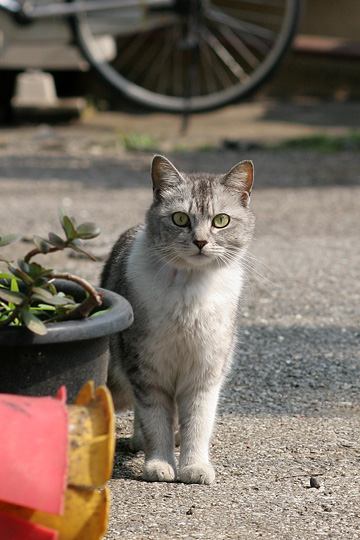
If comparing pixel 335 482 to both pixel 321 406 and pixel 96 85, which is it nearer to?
pixel 321 406

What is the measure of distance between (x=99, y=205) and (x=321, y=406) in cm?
319

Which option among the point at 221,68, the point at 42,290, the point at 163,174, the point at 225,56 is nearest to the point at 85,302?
the point at 42,290

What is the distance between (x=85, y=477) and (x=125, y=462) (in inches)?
35.6

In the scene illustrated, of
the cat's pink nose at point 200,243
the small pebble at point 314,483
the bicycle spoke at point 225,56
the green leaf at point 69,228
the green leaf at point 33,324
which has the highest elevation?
the green leaf at point 69,228

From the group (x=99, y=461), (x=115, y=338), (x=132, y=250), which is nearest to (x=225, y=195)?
(x=132, y=250)

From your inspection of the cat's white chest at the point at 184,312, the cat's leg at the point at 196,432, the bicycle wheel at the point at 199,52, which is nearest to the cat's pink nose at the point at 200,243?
the cat's white chest at the point at 184,312

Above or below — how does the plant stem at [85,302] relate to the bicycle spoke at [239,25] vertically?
above

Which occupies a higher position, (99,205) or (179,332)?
(179,332)

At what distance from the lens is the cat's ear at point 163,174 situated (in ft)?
10.0

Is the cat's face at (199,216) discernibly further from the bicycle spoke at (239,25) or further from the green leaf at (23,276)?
the bicycle spoke at (239,25)

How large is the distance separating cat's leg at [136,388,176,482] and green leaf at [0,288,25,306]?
739 mm

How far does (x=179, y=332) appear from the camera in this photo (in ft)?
9.59

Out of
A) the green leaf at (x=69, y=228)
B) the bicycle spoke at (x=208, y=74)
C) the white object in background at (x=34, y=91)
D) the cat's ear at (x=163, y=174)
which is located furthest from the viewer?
the bicycle spoke at (x=208, y=74)

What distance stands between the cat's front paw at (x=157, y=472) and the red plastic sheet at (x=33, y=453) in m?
0.74
